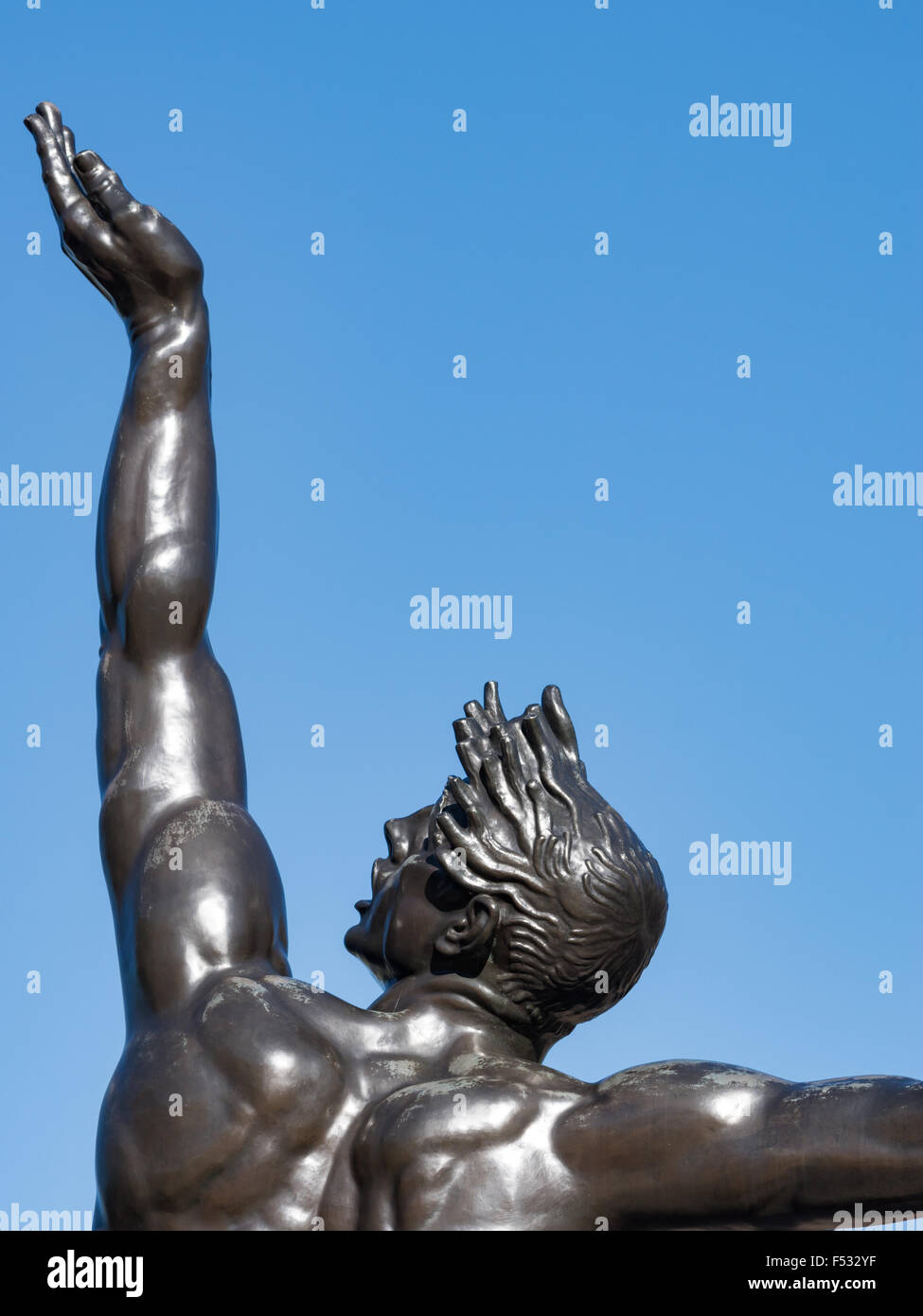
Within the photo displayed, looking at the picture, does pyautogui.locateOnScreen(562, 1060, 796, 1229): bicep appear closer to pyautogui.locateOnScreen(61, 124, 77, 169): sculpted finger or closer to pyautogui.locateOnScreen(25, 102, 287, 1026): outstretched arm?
pyautogui.locateOnScreen(25, 102, 287, 1026): outstretched arm

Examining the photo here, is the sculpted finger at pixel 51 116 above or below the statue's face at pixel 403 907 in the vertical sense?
above

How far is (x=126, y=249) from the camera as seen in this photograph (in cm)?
715

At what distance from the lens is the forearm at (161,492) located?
→ 6.79 metres

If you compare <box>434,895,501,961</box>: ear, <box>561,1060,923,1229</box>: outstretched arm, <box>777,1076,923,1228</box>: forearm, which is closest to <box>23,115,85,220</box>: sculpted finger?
<box>434,895,501,961</box>: ear

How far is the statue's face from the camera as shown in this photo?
6.46 meters

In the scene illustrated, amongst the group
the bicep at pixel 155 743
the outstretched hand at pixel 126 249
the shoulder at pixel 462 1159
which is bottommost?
the shoulder at pixel 462 1159

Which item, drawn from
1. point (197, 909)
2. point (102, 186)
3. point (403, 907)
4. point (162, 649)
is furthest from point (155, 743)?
point (102, 186)

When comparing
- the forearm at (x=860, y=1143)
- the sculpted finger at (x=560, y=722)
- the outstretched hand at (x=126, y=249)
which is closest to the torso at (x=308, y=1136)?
the forearm at (x=860, y=1143)

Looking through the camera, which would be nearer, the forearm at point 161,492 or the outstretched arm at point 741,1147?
the outstretched arm at point 741,1147

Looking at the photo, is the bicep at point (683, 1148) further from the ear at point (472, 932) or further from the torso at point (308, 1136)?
the ear at point (472, 932)

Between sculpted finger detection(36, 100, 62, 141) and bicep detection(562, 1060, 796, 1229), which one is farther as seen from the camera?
sculpted finger detection(36, 100, 62, 141)

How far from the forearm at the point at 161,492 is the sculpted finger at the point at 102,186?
1.66 ft
